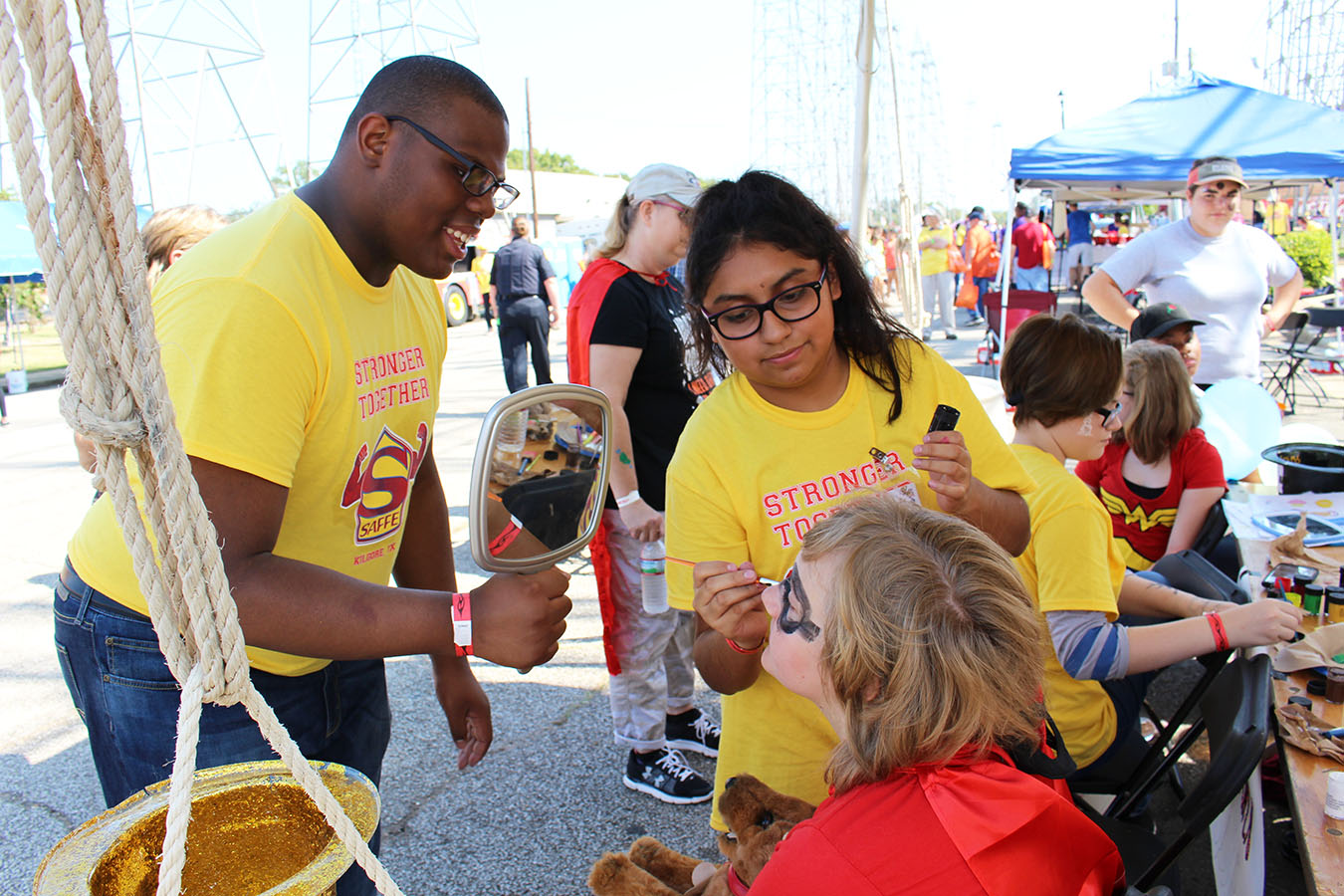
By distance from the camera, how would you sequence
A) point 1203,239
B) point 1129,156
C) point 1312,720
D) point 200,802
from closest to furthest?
1. point 200,802
2. point 1312,720
3. point 1203,239
4. point 1129,156

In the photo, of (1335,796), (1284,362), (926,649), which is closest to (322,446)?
(926,649)

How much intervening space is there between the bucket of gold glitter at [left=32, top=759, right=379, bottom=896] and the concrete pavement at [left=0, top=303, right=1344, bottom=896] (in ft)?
6.37

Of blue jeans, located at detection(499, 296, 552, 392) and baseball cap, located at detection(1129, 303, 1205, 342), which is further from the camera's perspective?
blue jeans, located at detection(499, 296, 552, 392)

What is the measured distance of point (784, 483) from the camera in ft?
5.57

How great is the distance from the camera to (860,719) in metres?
1.26

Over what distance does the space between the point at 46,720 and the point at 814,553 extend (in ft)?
12.9

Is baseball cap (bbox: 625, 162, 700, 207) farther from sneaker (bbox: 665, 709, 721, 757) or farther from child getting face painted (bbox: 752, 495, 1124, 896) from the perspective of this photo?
sneaker (bbox: 665, 709, 721, 757)

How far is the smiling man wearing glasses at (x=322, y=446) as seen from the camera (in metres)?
1.21

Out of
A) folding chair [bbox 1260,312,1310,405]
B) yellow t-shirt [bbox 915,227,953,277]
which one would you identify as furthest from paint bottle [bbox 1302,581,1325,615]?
yellow t-shirt [bbox 915,227,953,277]

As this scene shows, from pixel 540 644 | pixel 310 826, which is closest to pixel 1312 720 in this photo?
pixel 540 644

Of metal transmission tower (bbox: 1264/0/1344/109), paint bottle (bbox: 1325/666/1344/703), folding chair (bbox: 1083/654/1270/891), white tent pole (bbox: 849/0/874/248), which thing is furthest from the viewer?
metal transmission tower (bbox: 1264/0/1344/109)

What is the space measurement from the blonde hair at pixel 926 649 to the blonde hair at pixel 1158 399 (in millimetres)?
2521

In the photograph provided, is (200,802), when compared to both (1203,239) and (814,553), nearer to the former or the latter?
(814,553)

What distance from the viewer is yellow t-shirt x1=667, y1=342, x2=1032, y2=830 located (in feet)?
5.56
